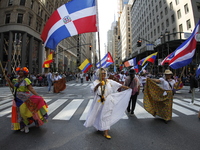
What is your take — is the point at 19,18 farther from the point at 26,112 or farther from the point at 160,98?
the point at 160,98

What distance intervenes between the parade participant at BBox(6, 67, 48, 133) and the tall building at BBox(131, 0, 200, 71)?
15.1 metres

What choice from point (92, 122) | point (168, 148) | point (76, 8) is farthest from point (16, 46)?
point (168, 148)

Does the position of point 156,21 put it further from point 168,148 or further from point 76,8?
point 168,148

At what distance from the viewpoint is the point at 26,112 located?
3508mm

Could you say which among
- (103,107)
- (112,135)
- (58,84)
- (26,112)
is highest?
(58,84)

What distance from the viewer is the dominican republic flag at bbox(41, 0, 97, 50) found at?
4.94 m

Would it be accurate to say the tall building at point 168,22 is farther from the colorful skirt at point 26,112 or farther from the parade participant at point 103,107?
the colorful skirt at point 26,112

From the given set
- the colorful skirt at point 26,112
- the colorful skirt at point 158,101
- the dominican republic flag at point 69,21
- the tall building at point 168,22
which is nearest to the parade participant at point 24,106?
the colorful skirt at point 26,112

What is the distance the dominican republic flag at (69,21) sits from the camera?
4.94m

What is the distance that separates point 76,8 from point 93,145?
186 inches

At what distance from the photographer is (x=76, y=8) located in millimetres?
5051

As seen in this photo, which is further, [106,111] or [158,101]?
[158,101]

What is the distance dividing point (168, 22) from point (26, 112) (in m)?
34.2

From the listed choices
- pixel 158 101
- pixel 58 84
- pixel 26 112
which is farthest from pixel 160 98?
pixel 58 84
